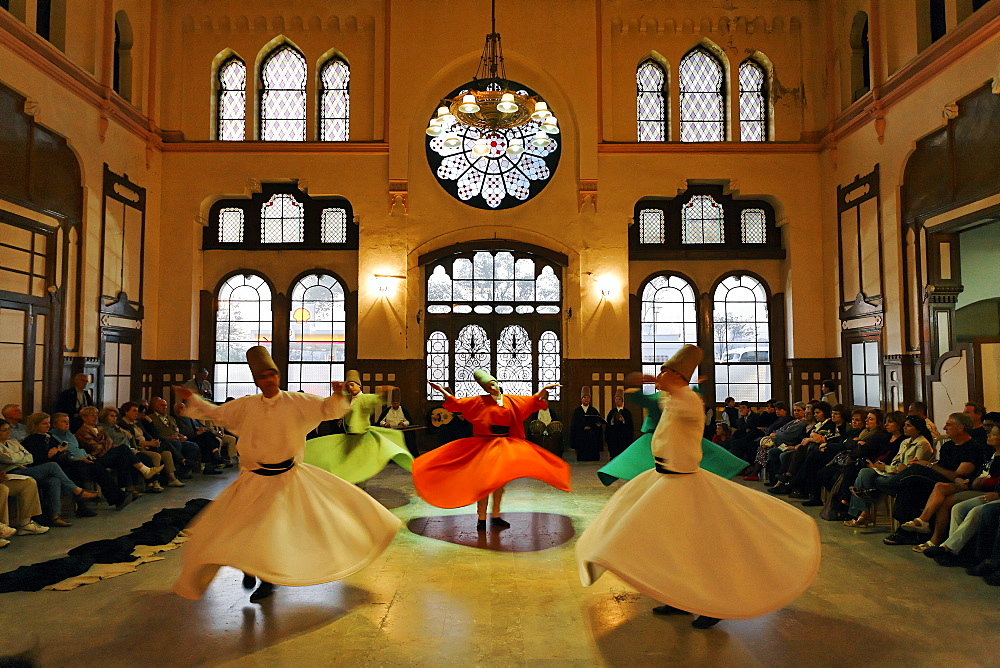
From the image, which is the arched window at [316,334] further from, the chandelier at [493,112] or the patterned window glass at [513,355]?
the chandelier at [493,112]

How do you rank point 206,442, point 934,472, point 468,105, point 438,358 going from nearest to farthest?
point 934,472 < point 468,105 < point 206,442 < point 438,358

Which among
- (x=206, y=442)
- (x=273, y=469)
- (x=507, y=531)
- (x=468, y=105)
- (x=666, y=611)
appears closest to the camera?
(x=666, y=611)

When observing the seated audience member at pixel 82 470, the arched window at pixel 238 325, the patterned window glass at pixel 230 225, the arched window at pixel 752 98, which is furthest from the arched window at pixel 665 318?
the seated audience member at pixel 82 470

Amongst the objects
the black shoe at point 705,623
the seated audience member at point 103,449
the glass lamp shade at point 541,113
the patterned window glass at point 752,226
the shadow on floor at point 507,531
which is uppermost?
the glass lamp shade at point 541,113

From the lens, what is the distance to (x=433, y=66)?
1306 centimetres

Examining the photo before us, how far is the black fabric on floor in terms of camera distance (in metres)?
4.91

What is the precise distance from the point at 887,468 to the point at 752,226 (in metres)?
8.23

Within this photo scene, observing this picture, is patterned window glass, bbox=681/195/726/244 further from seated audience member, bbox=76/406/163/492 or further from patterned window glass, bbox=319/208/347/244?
seated audience member, bbox=76/406/163/492

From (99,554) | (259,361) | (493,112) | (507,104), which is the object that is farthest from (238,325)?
(259,361)

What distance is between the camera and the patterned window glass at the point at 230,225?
1382 centimetres

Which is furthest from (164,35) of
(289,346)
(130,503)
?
(130,503)

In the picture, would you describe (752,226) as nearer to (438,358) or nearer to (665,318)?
(665,318)

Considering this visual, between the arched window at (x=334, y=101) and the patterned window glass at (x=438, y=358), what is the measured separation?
4.18 metres

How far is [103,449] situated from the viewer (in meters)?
7.89
